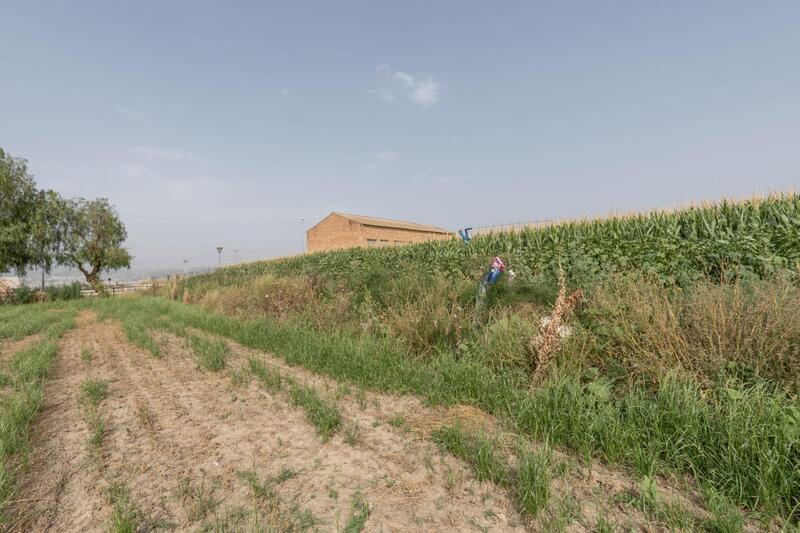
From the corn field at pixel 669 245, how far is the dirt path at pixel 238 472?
4.11 meters

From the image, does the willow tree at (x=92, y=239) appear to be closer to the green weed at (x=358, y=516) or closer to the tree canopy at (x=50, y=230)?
the tree canopy at (x=50, y=230)

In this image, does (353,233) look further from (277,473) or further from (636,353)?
(277,473)

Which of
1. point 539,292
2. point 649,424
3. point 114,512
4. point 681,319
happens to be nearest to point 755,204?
point 539,292

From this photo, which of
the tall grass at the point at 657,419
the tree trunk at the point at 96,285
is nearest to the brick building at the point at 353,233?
the tree trunk at the point at 96,285

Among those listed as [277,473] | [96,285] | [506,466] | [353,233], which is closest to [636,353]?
[506,466]

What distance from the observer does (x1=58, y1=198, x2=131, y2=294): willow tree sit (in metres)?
25.6

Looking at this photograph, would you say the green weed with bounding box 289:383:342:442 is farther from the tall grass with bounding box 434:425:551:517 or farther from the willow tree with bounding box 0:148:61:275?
the willow tree with bounding box 0:148:61:275

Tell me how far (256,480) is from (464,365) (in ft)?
7.33

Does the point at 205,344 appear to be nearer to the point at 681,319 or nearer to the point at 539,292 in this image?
the point at 539,292

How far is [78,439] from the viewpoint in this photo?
269 centimetres

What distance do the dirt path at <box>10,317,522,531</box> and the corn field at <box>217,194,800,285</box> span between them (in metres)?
4.11

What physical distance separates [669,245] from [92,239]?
126 feet

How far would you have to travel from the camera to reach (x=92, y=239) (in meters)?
27.9

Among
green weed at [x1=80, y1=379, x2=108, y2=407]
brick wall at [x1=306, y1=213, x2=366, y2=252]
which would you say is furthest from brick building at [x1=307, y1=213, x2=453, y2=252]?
green weed at [x1=80, y1=379, x2=108, y2=407]
